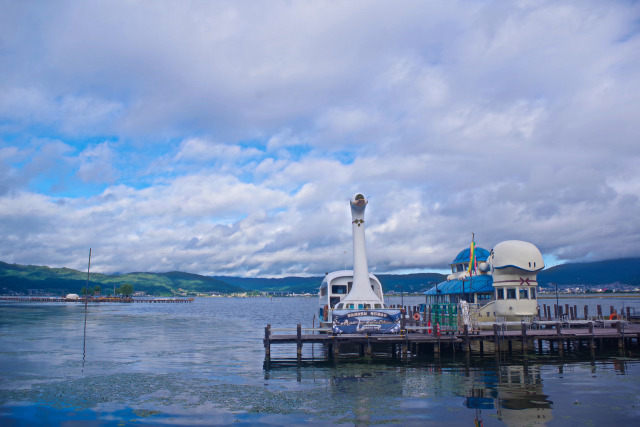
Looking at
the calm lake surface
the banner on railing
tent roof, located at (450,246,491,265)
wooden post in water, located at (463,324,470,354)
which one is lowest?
the calm lake surface

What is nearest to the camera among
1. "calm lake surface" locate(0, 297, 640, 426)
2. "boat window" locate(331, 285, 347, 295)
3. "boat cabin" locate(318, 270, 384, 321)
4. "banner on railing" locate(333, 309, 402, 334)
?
"calm lake surface" locate(0, 297, 640, 426)

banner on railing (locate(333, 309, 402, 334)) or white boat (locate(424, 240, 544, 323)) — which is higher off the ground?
white boat (locate(424, 240, 544, 323))

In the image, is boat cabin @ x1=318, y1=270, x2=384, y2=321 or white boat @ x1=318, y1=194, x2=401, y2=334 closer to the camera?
white boat @ x1=318, y1=194, x2=401, y2=334

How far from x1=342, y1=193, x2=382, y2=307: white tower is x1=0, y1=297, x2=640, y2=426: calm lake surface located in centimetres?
623

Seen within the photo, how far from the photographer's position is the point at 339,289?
2042 inches

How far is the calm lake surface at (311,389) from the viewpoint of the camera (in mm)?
21000

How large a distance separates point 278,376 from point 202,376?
186 inches

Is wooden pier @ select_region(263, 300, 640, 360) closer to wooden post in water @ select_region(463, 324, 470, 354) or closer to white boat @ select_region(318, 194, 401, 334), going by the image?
wooden post in water @ select_region(463, 324, 470, 354)

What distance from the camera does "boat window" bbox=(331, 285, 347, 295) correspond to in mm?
51812

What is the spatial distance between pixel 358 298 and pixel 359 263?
3.48m

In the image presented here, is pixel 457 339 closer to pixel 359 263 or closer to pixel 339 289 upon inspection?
pixel 359 263

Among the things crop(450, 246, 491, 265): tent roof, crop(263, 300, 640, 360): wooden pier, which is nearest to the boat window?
crop(263, 300, 640, 360): wooden pier

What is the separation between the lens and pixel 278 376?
3166 cm

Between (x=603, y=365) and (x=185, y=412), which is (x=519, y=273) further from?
(x=185, y=412)
